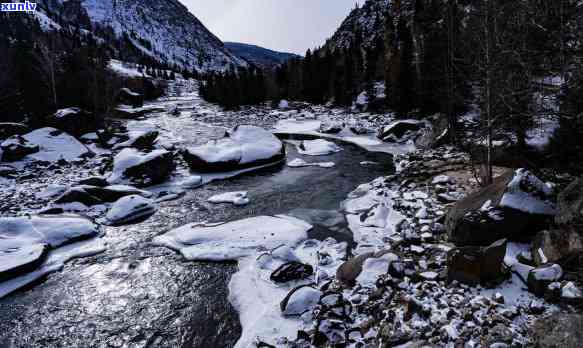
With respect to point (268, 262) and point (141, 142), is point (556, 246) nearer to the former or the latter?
point (268, 262)

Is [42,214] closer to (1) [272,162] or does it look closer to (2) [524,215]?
(1) [272,162]

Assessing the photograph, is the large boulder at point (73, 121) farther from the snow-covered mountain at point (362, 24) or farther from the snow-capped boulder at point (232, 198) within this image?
the snow-covered mountain at point (362, 24)

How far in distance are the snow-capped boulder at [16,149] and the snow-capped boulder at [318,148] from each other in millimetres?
18281

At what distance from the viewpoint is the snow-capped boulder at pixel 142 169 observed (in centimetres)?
1733

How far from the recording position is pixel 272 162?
70.8 feet

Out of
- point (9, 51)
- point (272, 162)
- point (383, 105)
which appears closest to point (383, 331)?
point (272, 162)

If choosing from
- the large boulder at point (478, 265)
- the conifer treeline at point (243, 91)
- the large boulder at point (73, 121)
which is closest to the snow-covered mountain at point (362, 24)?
the conifer treeline at point (243, 91)

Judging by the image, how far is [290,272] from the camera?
8.41 meters

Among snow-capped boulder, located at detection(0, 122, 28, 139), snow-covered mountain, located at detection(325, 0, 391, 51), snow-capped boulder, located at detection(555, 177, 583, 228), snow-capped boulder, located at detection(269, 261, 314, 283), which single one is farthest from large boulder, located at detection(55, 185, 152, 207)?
snow-covered mountain, located at detection(325, 0, 391, 51)

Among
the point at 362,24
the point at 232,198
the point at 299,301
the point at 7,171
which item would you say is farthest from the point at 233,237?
the point at 362,24

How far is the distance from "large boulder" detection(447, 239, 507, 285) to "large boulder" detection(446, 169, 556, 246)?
1496 millimetres

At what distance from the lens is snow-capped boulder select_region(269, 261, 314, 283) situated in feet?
27.3

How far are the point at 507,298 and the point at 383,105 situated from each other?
121ft

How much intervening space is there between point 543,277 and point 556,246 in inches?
46.6
